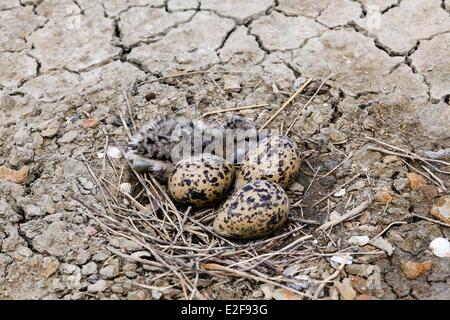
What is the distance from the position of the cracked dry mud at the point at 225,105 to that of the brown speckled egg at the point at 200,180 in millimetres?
432

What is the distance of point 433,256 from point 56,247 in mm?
2011

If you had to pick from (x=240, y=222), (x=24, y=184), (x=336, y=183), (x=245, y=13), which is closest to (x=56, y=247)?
(x=24, y=184)

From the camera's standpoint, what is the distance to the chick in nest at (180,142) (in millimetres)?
3818

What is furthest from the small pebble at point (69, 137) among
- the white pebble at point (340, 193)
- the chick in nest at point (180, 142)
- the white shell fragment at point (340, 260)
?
the white shell fragment at point (340, 260)

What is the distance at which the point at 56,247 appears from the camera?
11.5 ft

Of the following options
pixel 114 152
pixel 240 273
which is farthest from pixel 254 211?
pixel 114 152

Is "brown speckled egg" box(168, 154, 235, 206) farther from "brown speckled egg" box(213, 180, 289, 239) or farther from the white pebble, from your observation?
the white pebble

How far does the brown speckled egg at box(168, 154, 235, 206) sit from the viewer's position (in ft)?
11.8

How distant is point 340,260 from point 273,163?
67cm

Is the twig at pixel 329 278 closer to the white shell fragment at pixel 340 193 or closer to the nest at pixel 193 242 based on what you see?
the nest at pixel 193 242

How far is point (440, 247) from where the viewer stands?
3.39 metres

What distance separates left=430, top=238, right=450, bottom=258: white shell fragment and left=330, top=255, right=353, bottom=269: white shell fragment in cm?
44

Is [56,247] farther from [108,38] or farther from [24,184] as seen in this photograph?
[108,38]

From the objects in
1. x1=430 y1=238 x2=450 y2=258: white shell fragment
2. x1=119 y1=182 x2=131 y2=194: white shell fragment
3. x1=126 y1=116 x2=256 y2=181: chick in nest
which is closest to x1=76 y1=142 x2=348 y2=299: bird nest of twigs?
x1=119 y1=182 x2=131 y2=194: white shell fragment
